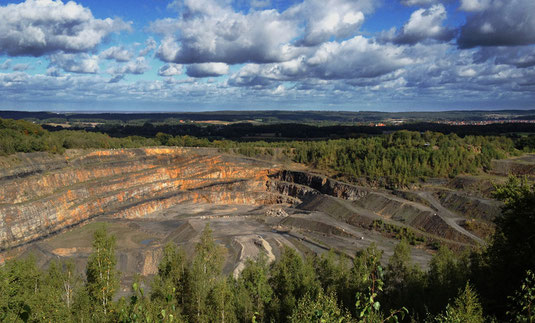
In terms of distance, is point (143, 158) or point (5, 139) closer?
point (5, 139)

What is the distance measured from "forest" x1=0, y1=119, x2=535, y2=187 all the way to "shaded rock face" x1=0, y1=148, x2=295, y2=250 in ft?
25.4

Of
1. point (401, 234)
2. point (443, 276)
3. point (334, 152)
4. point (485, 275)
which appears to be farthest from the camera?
point (334, 152)

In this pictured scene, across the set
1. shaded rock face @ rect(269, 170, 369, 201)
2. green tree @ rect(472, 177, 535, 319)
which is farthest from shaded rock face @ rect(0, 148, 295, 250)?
green tree @ rect(472, 177, 535, 319)

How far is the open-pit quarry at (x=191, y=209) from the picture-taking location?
57.6 meters

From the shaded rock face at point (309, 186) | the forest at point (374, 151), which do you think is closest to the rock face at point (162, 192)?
the shaded rock face at point (309, 186)

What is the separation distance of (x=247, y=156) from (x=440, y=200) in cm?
5756

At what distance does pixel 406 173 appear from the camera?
3401 inches

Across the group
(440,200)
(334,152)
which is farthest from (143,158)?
(440,200)

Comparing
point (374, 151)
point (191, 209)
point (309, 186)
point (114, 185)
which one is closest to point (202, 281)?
point (191, 209)

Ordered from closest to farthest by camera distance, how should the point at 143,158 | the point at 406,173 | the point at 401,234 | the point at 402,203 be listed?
the point at 401,234
the point at 402,203
the point at 406,173
the point at 143,158

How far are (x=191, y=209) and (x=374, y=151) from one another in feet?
173

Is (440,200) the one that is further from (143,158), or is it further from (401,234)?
(143,158)

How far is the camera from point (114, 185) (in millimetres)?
82750

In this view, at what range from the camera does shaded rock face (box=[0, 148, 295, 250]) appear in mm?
63125
